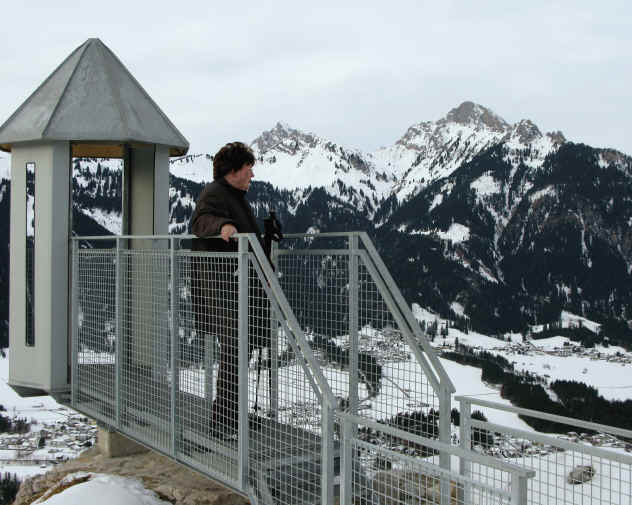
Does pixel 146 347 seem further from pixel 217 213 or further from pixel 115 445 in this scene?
pixel 115 445

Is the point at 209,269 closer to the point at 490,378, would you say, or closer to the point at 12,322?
the point at 12,322

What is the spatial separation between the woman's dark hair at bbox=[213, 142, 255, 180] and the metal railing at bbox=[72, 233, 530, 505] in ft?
1.88

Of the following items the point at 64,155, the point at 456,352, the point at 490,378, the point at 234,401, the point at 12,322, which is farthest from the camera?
the point at 456,352

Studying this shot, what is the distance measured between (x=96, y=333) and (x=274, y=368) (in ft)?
7.25

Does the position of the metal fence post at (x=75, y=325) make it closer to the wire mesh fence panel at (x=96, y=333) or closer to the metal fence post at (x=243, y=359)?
the wire mesh fence panel at (x=96, y=333)

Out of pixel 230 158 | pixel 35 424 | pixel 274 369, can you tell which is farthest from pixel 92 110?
pixel 35 424

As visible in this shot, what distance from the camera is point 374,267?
5516 mm

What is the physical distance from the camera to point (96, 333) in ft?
23.0

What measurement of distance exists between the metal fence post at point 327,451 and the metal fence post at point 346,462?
0.31 feet

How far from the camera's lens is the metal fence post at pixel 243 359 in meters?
4.84

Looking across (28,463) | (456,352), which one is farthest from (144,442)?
(456,352)

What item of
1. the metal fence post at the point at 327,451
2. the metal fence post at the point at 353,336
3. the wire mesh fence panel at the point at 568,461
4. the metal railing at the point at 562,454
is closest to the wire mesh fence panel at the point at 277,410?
the metal fence post at the point at 327,451

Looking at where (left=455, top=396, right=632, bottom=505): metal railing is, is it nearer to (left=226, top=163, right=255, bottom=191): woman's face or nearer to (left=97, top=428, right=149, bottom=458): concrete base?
(left=226, top=163, right=255, bottom=191): woman's face

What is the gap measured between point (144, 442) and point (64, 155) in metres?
2.82
